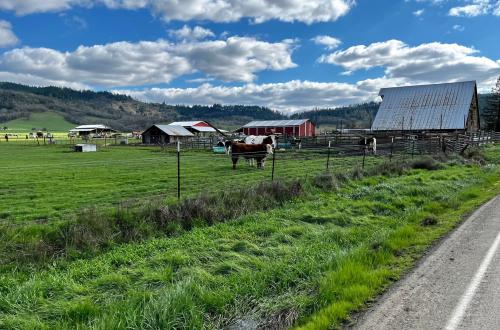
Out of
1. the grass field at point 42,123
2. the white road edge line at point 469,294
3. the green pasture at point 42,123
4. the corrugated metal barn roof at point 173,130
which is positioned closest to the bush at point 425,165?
the white road edge line at point 469,294

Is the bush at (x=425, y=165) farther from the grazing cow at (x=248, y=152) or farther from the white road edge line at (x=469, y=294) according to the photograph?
the white road edge line at (x=469, y=294)

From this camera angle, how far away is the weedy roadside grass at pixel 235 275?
4598 mm

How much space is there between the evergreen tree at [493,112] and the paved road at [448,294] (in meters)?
75.5

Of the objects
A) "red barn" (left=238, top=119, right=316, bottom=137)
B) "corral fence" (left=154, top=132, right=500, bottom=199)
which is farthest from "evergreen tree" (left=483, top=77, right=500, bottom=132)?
"red barn" (left=238, top=119, right=316, bottom=137)

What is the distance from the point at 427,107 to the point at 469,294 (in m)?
48.1

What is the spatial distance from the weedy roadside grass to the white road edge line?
1006mm

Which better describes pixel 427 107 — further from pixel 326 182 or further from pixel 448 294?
pixel 448 294

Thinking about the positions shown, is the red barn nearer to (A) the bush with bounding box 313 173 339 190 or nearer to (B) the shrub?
(A) the bush with bounding box 313 173 339 190

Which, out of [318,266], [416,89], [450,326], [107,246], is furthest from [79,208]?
[416,89]

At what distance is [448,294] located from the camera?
5301 mm

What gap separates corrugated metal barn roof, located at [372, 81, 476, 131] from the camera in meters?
46.0

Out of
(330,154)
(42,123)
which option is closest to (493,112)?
(330,154)

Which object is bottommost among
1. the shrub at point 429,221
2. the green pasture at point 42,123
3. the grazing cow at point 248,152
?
the shrub at point 429,221

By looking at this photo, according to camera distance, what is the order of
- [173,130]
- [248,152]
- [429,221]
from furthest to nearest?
[173,130] → [248,152] → [429,221]
